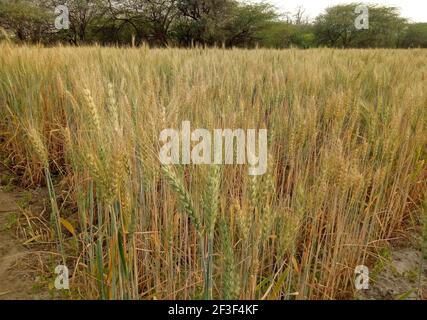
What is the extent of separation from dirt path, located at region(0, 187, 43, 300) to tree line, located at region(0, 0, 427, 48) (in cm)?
1327

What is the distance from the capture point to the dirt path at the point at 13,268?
100 centimetres

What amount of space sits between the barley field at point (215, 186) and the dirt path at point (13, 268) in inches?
4.1

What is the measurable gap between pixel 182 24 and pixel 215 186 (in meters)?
18.7

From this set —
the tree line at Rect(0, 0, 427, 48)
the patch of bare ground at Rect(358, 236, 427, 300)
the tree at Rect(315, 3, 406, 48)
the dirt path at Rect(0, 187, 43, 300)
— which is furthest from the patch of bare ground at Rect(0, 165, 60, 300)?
the tree at Rect(315, 3, 406, 48)

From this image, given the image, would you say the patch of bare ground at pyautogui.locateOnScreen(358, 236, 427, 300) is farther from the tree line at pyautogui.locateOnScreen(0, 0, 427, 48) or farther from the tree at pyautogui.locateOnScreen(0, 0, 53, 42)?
the tree at pyautogui.locateOnScreen(0, 0, 53, 42)

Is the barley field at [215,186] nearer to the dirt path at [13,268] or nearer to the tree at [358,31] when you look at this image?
the dirt path at [13,268]

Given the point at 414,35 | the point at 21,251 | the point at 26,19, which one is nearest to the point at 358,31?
the point at 414,35

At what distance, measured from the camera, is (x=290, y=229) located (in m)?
0.71

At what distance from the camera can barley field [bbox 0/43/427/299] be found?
0.74m

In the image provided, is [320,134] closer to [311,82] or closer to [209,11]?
[311,82]

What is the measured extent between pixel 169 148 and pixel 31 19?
18.6 metres

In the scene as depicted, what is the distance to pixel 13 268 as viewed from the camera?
1.10m

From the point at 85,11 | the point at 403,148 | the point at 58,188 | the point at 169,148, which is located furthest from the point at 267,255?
the point at 85,11

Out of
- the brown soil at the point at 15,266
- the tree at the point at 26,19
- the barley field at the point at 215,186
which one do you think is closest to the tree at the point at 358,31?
the tree at the point at 26,19
